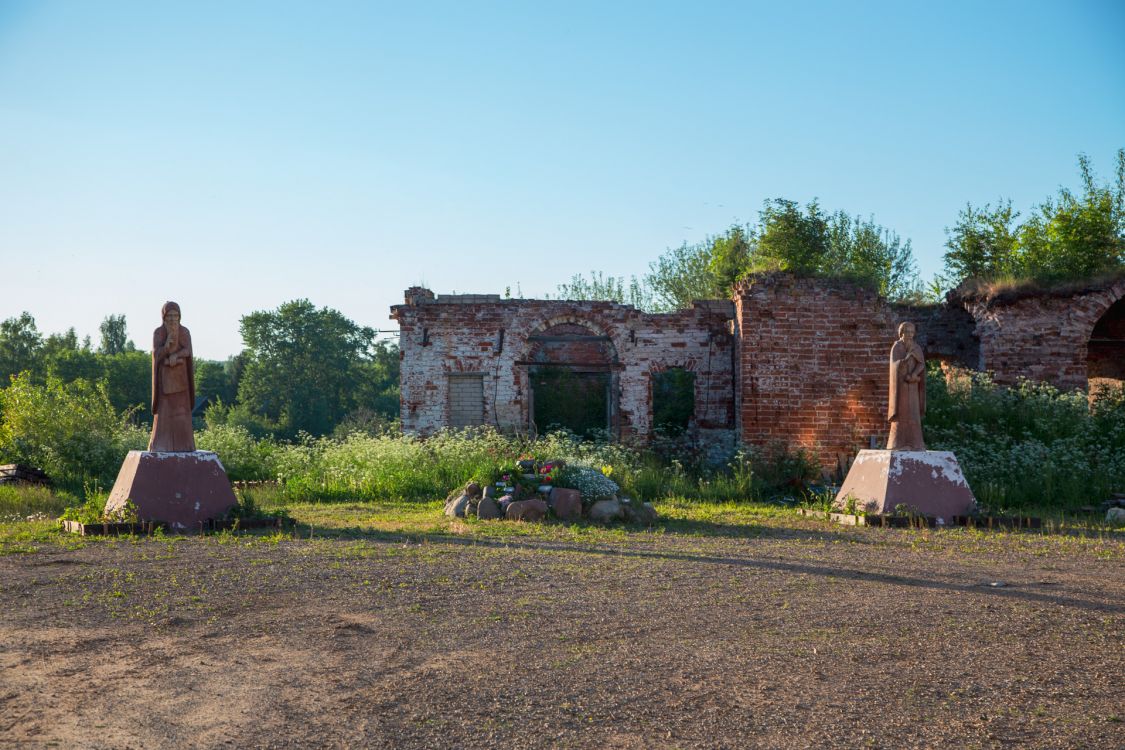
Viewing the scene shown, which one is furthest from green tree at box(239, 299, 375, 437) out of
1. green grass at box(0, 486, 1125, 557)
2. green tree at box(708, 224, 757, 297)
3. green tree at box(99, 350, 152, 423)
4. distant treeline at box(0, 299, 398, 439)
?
green grass at box(0, 486, 1125, 557)

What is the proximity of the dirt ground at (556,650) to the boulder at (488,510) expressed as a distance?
9.50 ft

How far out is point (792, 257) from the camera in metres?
18.8

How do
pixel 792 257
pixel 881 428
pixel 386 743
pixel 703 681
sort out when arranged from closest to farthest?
1. pixel 386 743
2. pixel 703 681
3. pixel 881 428
4. pixel 792 257

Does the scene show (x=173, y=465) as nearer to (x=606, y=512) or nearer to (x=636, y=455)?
(x=606, y=512)

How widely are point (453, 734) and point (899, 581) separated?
4193mm

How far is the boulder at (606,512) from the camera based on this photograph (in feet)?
33.9

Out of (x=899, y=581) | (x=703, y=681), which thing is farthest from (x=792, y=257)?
(x=703, y=681)

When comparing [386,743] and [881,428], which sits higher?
[881,428]

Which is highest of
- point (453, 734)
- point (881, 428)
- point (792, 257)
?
point (792, 257)

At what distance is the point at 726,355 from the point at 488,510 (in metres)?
8.49

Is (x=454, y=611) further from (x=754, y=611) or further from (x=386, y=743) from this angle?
(x=386, y=743)

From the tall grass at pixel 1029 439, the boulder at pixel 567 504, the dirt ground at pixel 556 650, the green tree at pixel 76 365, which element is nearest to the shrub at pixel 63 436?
the boulder at pixel 567 504

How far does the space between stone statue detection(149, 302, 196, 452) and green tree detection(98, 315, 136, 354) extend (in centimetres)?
5131

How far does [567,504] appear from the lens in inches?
418
